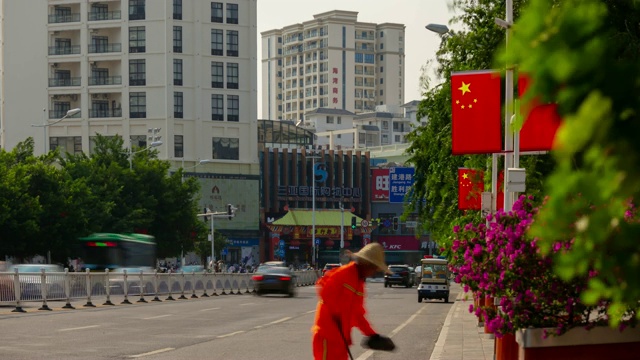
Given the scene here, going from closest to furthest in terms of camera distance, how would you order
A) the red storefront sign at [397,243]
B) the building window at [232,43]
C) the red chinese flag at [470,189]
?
the red chinese flag at [470,189] < the building window at [232,43] < the red storefront sign at [397,243]

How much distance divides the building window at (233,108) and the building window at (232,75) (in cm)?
98

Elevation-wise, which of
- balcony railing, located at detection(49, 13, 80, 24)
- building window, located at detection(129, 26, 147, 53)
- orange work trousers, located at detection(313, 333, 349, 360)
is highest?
A: balcony railing, located at detection(49, 13, 80, 24)

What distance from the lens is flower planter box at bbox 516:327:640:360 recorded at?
1134 centimetres

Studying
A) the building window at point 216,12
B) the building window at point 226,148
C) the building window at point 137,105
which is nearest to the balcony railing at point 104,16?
the building window at point 137,105

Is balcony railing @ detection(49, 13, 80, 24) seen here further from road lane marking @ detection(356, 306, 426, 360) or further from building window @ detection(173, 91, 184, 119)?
road lane marking @ detection(356, 306, 426, 360)

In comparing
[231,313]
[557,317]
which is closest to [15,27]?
[231,313]

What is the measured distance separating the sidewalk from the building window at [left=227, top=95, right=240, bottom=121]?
76.8 m

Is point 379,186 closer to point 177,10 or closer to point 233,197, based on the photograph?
point 233,197

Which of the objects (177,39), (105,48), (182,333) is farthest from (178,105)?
(182,333)

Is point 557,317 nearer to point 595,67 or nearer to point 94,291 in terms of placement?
point 595,67

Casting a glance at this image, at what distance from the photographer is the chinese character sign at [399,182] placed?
85.8 m

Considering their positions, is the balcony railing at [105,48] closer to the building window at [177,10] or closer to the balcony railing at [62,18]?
the balcony railing at [62,18]

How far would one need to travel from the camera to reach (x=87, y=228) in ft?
217


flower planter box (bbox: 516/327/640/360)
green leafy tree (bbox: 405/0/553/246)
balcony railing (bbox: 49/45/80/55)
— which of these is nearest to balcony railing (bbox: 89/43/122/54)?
balcony railing (bbox: 49/45/80/55)
